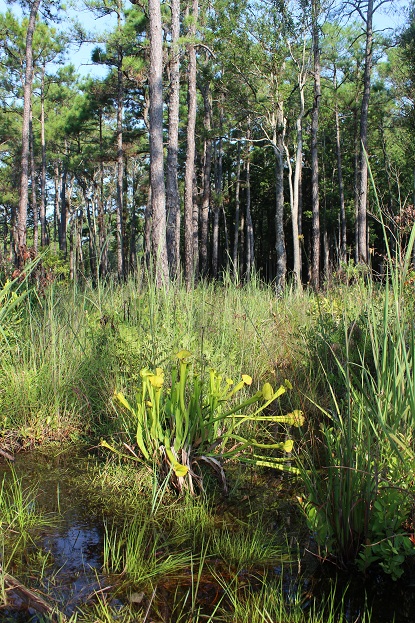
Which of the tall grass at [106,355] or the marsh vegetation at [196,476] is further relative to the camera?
the tall grass at [106,355]

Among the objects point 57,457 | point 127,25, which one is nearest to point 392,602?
point 57,457

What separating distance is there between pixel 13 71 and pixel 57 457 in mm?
26142

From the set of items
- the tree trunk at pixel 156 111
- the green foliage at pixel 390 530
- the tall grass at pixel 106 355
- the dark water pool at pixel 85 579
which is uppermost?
the tree trunk at pixel 156 111

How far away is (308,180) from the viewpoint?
34.8 metres

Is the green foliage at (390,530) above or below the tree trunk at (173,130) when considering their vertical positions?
below

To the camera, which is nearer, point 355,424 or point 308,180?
point 355,424

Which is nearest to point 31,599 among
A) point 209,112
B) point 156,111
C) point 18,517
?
point 18,517

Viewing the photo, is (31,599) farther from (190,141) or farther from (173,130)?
(190,141)

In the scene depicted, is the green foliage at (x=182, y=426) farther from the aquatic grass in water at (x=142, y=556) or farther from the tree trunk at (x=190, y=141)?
the tree trunk at (x=190, y=141)

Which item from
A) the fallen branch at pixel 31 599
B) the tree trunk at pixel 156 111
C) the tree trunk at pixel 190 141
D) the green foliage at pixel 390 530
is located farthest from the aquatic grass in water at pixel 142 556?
the tree trunk at pixel 190 141

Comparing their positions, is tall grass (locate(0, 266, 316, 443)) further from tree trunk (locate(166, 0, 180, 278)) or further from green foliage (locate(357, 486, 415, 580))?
tree trunk (locate(166, 0, 180, 278))

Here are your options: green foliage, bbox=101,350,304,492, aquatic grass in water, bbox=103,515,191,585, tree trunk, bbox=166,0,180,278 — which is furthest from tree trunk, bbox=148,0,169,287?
aquatic grass in water, bbox=103,515,191,585

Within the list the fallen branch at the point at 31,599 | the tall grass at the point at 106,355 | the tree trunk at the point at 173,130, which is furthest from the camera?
the tree trunk at the point at 173,130

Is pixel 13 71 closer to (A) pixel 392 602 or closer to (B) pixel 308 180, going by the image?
(B) pixel 308 180
